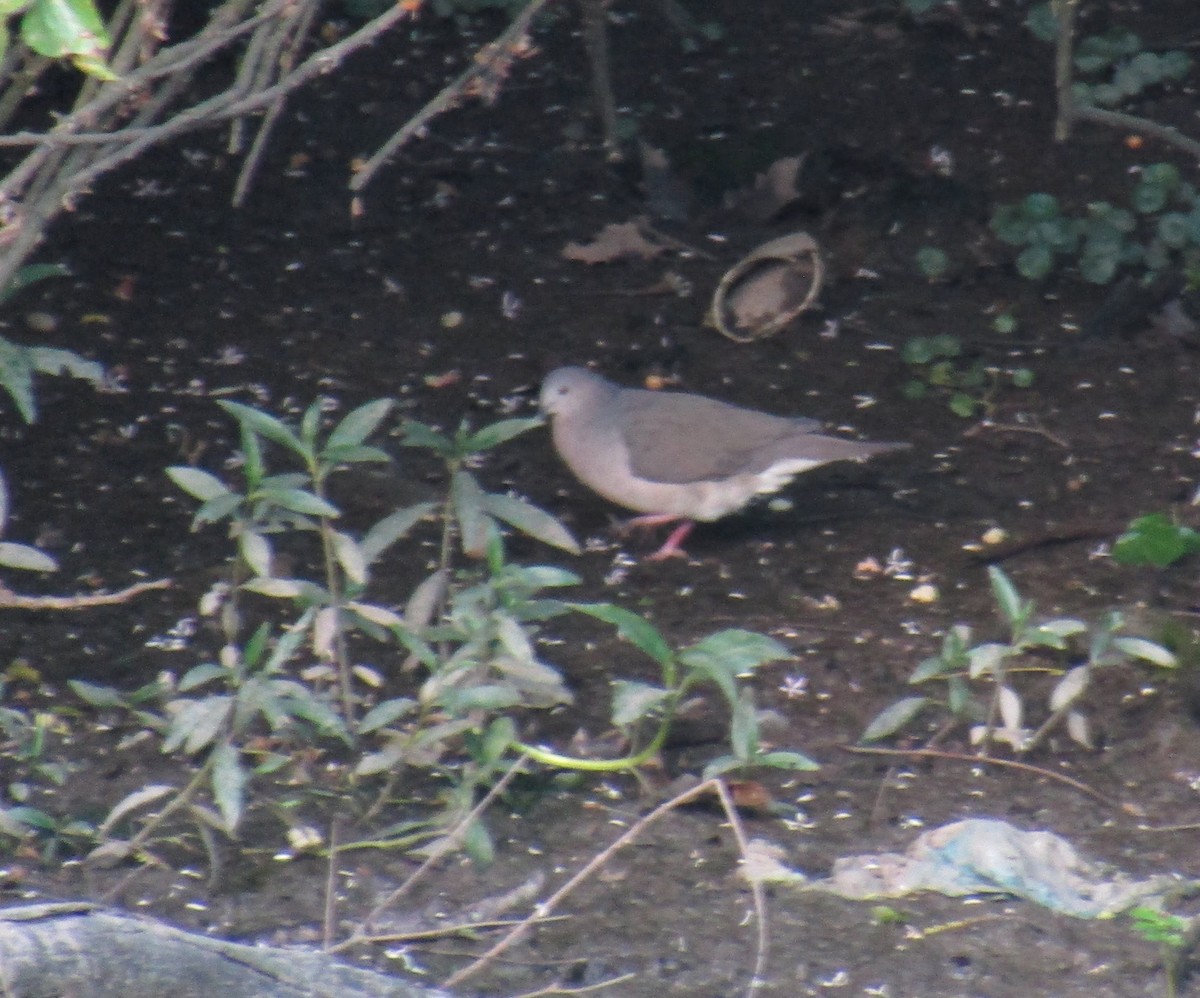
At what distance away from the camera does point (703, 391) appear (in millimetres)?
5559

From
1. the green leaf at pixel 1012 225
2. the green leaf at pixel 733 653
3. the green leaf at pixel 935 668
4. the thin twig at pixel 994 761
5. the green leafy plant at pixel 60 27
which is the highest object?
the green leafy plant at pixel 60 27

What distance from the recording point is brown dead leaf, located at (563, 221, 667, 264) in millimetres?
6086

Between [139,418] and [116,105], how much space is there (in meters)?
1.73

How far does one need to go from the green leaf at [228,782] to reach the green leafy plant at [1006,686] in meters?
1.37

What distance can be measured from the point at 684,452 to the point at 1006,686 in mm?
1260

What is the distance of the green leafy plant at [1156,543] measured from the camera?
4.27 meters

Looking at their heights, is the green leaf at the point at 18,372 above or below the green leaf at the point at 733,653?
above

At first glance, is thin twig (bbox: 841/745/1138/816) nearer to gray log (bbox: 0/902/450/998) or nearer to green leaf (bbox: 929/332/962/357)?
gray log (bbox: 0/902/450/998)

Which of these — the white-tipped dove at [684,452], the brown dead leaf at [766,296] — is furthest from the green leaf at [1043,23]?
the white-tipped dove at [684,452]

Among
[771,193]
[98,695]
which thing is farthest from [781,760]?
[771,193]

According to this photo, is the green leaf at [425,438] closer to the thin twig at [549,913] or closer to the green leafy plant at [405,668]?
the green leafy plant at [405,668]

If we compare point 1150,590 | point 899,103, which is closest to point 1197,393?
point 1150,590

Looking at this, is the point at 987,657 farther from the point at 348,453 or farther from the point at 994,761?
the point at 348,453

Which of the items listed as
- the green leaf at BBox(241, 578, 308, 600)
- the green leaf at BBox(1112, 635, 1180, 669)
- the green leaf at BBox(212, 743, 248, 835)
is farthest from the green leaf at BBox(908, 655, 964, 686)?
the green leaf at BBox(212, 743, 248, 835)
